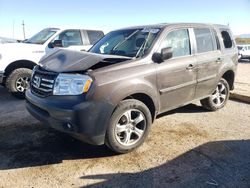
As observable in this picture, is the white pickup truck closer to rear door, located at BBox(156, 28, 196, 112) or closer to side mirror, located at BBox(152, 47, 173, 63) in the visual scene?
rear door, located at BBox(156, 28, 196, 112)

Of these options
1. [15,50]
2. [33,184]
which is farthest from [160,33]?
[15,50]

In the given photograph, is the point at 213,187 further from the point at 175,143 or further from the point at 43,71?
the point at 43,71

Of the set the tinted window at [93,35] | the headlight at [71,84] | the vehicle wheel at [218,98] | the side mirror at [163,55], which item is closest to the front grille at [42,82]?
the headlight at [71,84]

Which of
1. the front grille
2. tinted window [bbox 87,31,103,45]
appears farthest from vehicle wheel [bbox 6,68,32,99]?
the front grille

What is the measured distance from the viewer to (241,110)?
621cm

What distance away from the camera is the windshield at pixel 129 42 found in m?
4.42

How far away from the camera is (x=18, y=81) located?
24.2 feet

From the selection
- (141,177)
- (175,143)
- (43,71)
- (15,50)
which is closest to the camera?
(141,177)

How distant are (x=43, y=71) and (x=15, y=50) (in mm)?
3789

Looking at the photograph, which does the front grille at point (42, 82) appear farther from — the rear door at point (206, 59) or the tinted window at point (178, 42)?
the rear door at point (206, 59)

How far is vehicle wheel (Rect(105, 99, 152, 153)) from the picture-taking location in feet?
12.3

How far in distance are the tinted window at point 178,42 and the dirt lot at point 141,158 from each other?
1.36m

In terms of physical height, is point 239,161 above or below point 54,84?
below

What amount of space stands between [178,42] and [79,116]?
2334 mm
